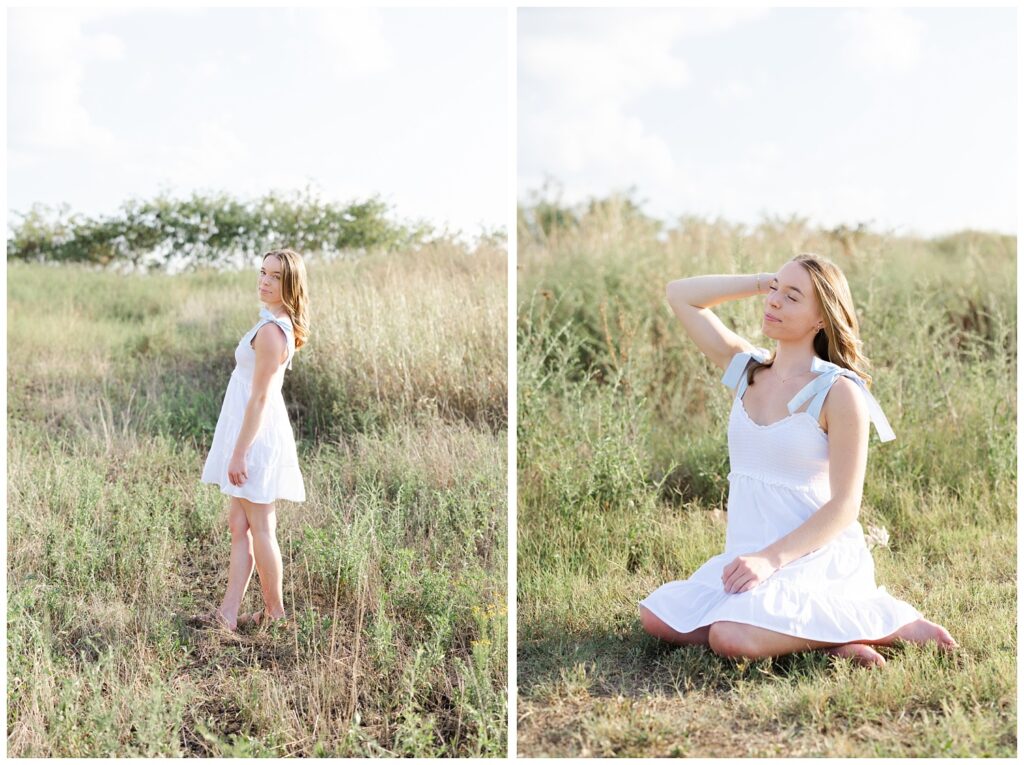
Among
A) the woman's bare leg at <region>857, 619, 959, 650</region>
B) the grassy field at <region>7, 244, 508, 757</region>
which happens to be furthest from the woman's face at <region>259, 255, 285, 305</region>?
the woman's bare leg at <region>857, 619, 959, 650</region>

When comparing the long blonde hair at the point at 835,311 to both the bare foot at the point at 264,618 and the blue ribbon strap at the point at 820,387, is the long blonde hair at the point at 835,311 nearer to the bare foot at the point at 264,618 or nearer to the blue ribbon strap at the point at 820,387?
the blue ribbon strap at the point at 820,387

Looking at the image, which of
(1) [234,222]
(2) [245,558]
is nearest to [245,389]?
(2) [245,558]

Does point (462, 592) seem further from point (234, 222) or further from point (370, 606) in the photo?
point (234, 222)

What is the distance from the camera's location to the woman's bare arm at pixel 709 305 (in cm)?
317

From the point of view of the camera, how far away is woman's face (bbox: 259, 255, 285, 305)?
3309 millimetres

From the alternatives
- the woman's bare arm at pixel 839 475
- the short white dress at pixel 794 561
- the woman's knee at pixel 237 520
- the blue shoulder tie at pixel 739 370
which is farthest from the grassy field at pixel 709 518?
the woman's knee at pixel 237 520

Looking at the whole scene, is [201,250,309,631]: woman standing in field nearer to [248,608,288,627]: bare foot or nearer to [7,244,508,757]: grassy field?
[248,608,288,627]: bare foot

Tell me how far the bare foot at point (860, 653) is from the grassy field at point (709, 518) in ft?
0.19

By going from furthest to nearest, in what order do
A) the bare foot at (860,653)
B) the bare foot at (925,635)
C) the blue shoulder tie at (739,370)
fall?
1. the blue shoulder tie at (739,370)
2. the bare foot at (925,635)
3. the bare foot at (860,653)

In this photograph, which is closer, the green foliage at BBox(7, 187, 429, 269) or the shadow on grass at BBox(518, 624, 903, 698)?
the shadow on grass at BBox(518, 624, 903, 698)

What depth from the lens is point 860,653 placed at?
9.34 ft

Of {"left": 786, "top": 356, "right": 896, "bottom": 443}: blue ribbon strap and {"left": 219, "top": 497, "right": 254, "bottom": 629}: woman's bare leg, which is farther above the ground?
{"left": 786, "top": 356, "right": 896, "bottom": 443}: blue ribbon strap

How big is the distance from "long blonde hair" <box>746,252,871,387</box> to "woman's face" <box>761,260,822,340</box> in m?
0.02

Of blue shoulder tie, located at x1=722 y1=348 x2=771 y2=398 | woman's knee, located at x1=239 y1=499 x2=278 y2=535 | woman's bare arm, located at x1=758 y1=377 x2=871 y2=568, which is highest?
blue shoulder tie, located at x1=722 y1=348 x2=771 y2=398
